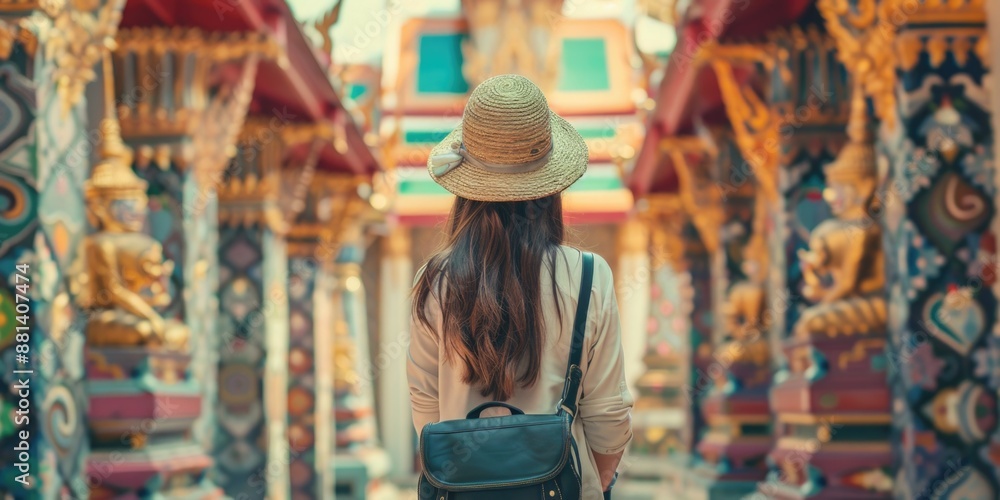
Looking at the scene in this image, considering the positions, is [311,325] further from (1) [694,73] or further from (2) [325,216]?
(1) [694,73]

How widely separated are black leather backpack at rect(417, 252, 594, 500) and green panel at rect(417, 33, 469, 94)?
17231 mm

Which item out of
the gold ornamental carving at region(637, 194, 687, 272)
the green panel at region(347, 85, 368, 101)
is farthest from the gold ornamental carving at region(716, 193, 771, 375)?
the green panel at region(347, 85, 368, 101)

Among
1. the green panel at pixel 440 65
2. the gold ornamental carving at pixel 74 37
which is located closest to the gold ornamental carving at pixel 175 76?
the gold ornamental carving at pixel 74 37

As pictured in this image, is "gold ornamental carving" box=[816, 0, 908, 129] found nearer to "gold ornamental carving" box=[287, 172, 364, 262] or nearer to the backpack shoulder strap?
the backpack shoulder strap

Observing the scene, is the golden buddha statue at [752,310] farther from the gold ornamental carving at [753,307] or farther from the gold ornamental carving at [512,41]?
the gold ornamental carving at [512,41]

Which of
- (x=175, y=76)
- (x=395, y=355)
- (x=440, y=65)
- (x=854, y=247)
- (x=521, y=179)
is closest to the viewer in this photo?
(x=521, y=179)

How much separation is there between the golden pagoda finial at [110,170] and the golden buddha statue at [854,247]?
3.20 m

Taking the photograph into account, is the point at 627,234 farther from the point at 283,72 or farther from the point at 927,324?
the point at 927,324

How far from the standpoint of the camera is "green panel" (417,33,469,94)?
65.0 ft

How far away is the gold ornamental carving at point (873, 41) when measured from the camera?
207 inches

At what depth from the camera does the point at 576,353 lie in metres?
2.80

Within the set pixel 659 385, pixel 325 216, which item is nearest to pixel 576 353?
pixel 325 216

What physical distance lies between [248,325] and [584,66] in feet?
35.9

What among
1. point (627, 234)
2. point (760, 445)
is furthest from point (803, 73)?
point (627, 234)
